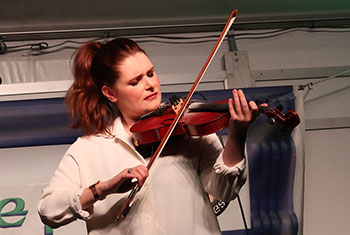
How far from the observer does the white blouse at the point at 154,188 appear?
1.48m

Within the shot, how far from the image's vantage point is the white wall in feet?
8.51

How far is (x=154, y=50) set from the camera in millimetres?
2721

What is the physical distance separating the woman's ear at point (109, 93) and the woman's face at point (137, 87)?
0.03m

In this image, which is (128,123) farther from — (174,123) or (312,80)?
(312,80)

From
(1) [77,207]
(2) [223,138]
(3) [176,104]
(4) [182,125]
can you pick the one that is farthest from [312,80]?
(1) [77,207]

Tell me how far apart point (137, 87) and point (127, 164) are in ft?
0.74

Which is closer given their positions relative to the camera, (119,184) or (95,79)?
(119,184)

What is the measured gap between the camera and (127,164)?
1.56 metres

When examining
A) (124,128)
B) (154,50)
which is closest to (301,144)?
(154,50)

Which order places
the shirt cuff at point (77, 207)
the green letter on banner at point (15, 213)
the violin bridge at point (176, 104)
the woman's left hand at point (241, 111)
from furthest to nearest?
the green letter on banner at point (15, 213)
the violin bridge at point (176, 104)
the shirt cuff at point (77, 207)
the woman's left hand at point (241, 111)

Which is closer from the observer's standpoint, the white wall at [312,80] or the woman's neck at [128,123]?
the woman's neck at [128,123]

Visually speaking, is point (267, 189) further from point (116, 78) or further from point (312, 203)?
point (116, 78)

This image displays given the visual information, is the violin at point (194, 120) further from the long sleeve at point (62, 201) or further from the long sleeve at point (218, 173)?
the long sleeve at point (62, 201)

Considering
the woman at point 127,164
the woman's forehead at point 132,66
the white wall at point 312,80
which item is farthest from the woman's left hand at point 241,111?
the white wall at point 312,80
